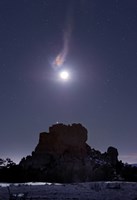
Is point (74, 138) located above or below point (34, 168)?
above

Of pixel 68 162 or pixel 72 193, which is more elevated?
pixel 68 162

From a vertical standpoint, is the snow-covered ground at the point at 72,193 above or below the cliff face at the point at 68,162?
→ below

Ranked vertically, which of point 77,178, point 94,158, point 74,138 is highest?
point 74,138

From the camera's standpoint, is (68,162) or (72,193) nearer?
(72,193)

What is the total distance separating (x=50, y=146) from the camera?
653 feet

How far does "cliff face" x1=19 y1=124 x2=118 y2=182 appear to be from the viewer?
163 meters

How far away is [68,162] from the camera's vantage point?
173m

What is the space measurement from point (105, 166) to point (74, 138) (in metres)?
31.5

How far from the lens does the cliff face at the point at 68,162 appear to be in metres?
163

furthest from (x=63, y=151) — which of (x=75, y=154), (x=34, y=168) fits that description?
(x=34, y=168)

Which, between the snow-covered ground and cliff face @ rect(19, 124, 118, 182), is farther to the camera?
cliff face @ rect(19, 124, 118, 182)

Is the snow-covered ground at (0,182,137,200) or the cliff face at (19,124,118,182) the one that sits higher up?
the cliff face at (19,124,118,182)

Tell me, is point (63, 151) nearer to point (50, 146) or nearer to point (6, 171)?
point (50, 146)

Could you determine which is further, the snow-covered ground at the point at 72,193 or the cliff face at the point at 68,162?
the cliff face at the point at 68,162
